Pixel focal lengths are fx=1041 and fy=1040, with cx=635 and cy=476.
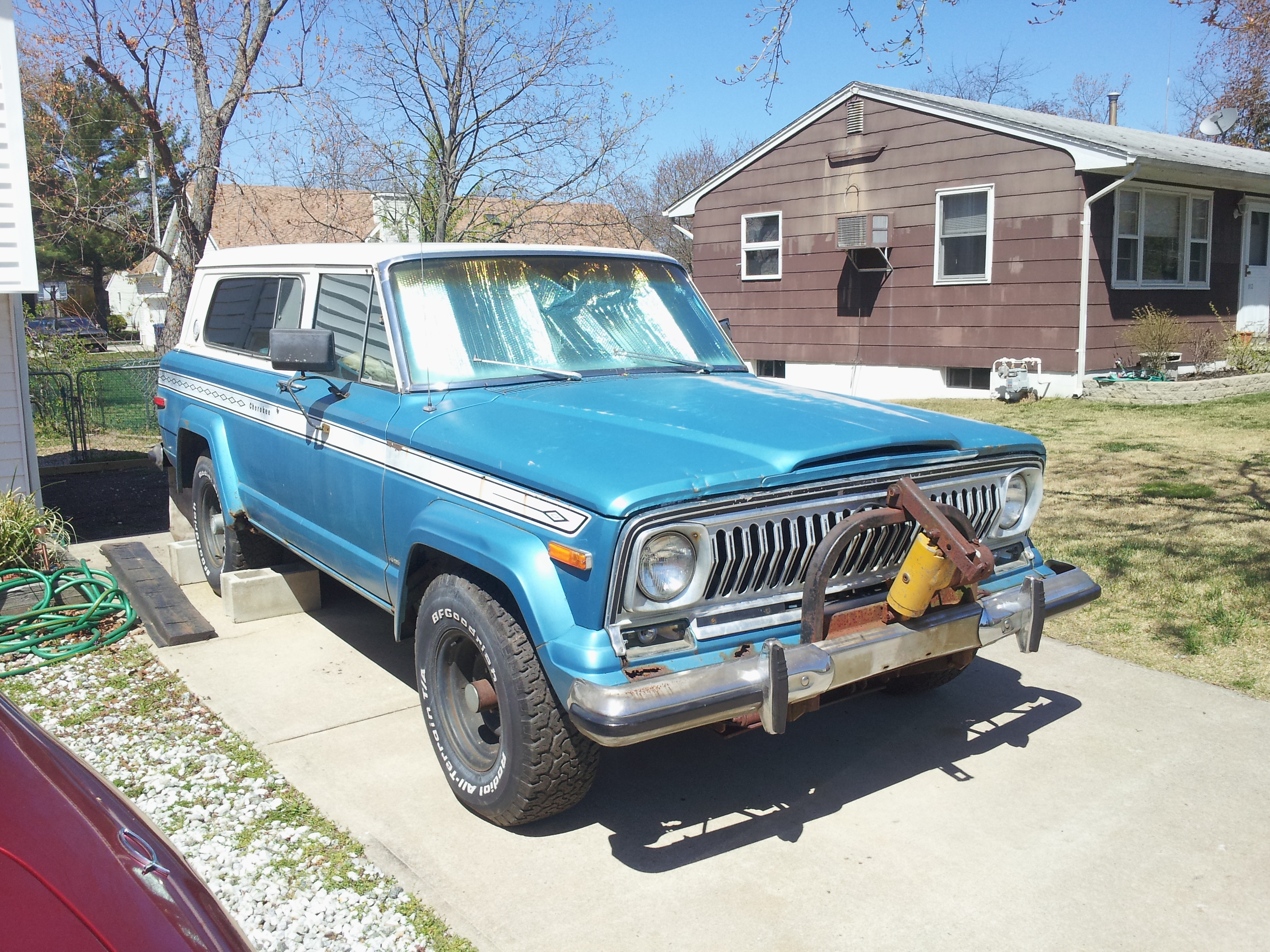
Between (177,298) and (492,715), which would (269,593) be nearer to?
(492,715)

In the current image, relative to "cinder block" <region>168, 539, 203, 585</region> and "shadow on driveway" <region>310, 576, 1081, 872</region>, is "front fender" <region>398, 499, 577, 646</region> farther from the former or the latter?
"cinder block" <region>168, 539, 203, 585</region>

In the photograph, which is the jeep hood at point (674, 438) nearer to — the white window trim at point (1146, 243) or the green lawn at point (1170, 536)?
the green lawn at point (1170, 536)

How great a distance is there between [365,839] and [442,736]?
0.44m

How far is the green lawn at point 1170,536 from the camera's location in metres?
5.20

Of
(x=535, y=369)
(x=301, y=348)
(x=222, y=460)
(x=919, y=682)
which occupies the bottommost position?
(x=919, y=682)

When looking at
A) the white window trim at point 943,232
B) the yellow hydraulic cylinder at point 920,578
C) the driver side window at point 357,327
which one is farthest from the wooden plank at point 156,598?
the white window trim at point 943,232

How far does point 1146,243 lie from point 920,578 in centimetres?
1329

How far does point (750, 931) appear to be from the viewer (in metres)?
3.05

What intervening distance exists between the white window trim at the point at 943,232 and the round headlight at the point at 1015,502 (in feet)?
37.9

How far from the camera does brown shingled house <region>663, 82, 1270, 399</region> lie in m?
13.9

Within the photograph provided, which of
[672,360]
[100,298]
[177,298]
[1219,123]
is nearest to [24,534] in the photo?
[672,360]

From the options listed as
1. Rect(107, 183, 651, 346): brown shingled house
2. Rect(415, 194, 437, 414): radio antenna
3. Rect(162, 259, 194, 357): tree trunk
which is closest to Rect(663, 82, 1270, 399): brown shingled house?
Rect(107, 183, 651, 346): brown shingled house

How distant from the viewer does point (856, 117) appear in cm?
1623

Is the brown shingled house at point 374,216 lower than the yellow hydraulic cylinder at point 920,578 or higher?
higher
